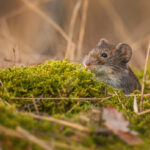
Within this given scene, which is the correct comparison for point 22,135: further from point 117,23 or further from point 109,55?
point 117,23

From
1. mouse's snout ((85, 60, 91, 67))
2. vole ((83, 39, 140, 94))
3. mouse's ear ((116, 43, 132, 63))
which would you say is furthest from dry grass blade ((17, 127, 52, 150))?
mouse's ear ((116, 43, 132, 63))

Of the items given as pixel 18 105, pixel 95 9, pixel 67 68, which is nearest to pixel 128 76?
pixel 67 68

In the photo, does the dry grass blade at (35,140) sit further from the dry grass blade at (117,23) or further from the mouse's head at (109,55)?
the dry grass blade at (117,23)

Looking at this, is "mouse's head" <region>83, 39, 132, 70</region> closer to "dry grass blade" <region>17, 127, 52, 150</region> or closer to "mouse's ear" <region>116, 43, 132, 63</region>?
"mouse's ear" <region>116, 43, 132, 63</region>

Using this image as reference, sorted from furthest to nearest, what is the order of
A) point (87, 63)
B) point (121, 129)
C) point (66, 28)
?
point (66, 28) < point (87, 63) < point (121, 129)

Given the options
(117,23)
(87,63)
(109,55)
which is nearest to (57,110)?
(87,63)

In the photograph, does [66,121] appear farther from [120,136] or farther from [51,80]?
[51,80]

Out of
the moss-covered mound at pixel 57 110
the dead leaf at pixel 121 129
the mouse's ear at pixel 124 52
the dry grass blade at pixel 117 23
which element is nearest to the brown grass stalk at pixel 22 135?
the moss-covered mound at pixel 57 110

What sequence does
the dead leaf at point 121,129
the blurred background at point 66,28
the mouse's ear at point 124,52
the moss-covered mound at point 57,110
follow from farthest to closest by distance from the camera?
the blurred background at point 66,28
the mouse's ear at point 124,52
the dead leaf at point 121,129
the moss-covered mound at point 57,110
